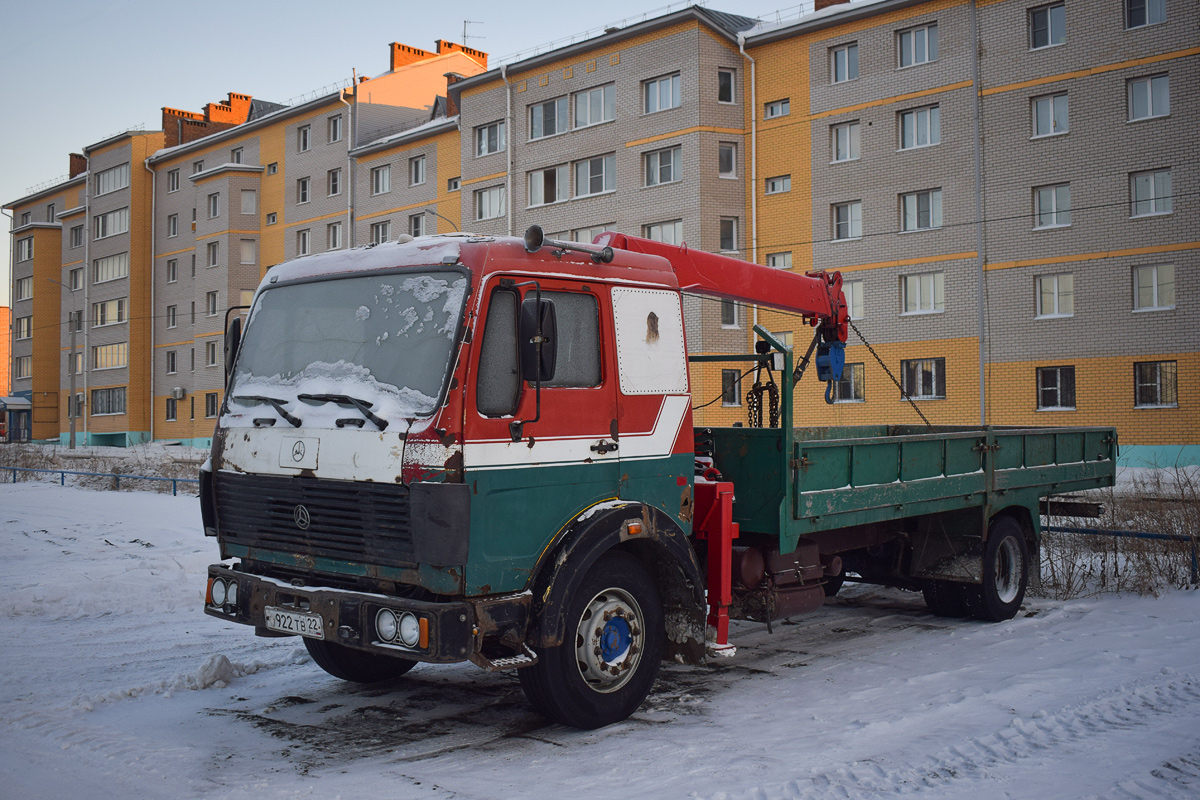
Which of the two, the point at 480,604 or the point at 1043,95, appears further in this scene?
the point at 1043,95

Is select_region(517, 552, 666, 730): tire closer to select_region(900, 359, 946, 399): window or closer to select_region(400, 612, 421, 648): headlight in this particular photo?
select_region(400, 612, 421, 648): headlight

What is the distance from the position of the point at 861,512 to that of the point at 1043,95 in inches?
1013

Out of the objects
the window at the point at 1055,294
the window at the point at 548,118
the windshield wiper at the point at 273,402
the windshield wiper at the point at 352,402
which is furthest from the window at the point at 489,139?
the windshield wiper at the point at 352,402

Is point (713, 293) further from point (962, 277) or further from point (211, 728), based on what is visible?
point (962, 277)

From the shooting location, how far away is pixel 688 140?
34.0m

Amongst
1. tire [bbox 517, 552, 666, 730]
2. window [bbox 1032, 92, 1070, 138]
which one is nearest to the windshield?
tire [bbox 517, 552, 666, 730]

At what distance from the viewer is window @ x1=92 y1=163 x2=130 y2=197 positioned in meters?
57.3

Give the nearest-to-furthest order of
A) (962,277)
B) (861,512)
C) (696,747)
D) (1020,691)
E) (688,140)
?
(696,747), (1020,691), (861,512), (962,277), (688,140)

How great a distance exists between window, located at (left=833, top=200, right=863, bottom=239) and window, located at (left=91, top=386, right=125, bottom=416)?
4188 cm

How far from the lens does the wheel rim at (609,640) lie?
18.6 ft

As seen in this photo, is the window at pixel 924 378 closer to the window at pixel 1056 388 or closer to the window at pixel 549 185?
the window at pixel 1056 388

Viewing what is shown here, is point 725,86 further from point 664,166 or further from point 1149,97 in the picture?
point 1149,97

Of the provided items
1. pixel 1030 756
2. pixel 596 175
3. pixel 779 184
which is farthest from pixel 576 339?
pixel 596 175

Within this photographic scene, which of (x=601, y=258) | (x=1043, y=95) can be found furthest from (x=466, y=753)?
(x=1043, y=95)
